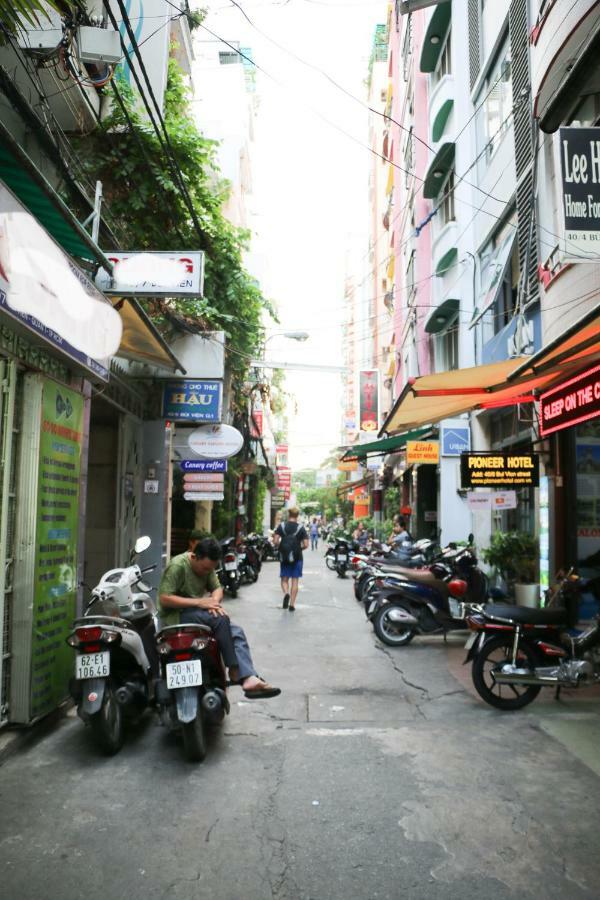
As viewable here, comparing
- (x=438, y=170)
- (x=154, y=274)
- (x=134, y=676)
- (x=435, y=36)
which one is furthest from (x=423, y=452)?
(x=134, y=676)

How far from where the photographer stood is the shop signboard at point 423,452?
15.9 metres

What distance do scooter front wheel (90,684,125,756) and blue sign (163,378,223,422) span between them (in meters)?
6.05

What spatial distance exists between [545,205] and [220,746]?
26.5 ft

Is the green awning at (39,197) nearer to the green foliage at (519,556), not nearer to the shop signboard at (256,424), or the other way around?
the green foliage at (519,556)

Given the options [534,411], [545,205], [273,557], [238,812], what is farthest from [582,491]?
[273,557]

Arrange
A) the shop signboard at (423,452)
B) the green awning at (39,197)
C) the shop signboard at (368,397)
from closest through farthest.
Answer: the green awning at (39,197) < the shop signboard at (423,452) < the shop signboard at (368,397)

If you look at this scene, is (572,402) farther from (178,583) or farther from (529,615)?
(178,583)

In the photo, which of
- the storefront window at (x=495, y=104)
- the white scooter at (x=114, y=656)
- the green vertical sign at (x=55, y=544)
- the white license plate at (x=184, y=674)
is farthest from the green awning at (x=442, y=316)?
the white license plate at (x=184, y=674)

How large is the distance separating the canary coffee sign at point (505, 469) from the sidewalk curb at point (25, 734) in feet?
19.0

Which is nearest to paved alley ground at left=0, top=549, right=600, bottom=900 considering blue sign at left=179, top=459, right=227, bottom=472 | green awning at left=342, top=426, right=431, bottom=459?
blue sign at left=179, top=459, right=227, bottom=472

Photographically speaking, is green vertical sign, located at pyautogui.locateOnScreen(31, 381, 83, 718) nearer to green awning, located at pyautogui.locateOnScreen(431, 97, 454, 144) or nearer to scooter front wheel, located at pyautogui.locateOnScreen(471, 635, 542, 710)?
scooter front wheel, located at pyautogui.locateOnScreen(471, 635, 542, 710)

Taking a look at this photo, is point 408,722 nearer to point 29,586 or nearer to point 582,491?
point 29,586

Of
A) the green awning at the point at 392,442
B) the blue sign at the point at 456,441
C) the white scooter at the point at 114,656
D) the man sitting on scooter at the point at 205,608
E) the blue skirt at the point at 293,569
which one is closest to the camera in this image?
the white scooter at the point at 114,656

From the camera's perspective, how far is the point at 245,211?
32812 mm
